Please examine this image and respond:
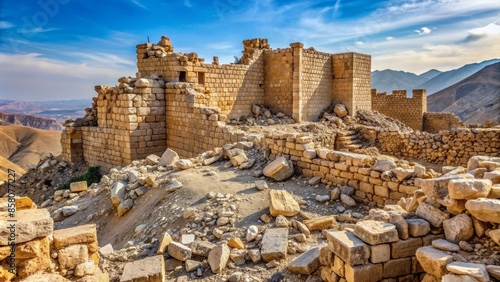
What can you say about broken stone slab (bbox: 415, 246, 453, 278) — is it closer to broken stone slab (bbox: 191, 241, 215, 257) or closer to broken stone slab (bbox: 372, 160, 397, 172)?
broken stone slab (bbox: 191, 241, 215, 257)

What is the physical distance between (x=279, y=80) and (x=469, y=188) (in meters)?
12.7

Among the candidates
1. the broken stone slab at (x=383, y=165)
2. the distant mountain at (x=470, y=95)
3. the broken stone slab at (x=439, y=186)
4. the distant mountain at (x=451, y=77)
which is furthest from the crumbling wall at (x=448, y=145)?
the distant mountain at (x=451, y=77)

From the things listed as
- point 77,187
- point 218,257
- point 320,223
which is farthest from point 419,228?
point 77,187

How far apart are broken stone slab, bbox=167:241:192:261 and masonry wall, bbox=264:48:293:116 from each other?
11.7m

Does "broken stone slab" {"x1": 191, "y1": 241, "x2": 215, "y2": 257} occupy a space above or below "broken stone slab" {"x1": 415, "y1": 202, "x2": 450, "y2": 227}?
below

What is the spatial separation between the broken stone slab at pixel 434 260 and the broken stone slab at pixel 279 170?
366 cm

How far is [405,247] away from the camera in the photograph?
3.65 metres

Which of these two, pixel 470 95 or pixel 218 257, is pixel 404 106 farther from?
pixel 470 95

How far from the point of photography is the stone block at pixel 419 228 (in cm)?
367

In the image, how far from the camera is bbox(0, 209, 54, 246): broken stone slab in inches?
119

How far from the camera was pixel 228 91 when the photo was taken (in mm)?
14664

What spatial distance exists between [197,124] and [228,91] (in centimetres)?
340

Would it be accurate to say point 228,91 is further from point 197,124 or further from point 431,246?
point 431,246

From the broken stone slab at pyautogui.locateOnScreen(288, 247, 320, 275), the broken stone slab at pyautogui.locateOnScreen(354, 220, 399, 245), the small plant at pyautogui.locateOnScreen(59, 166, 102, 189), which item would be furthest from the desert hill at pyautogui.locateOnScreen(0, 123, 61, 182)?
the broken stone slab at pyautogui.locateOnScreen(354, 220, 399, 245)
